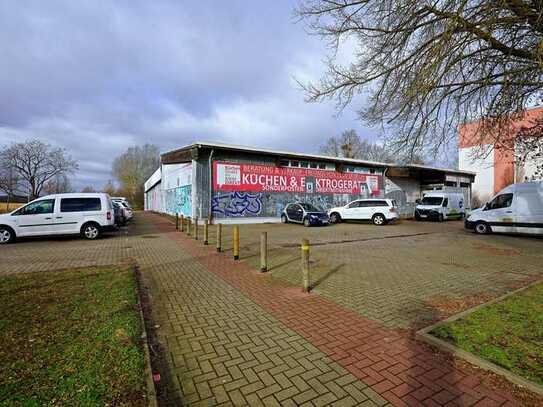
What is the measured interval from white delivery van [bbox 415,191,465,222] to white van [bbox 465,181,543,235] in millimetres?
8280

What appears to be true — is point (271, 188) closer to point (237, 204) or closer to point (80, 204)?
point (237, 204)

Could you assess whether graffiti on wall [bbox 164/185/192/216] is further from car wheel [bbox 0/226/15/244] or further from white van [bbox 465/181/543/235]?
white van [bbox 465/181/543/235]

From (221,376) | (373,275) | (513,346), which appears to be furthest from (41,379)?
(373,275)

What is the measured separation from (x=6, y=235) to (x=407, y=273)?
14.5 metres

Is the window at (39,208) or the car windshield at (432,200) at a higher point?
the car windshield at (432,200)

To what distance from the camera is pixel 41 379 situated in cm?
265

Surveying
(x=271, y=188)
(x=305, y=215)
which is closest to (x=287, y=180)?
(x=271, y=188)

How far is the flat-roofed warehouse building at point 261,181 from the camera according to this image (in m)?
18.7

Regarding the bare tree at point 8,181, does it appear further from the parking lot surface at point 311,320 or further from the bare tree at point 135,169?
the parking lot surface at point 311,320

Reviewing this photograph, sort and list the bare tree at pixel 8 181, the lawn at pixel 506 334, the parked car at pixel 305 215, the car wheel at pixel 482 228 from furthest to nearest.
Result: the bare tree at pixel 8 181
the parked car at pixel 305 215
the car wheel at pixel 482 228
the lawn at pixel 506 334

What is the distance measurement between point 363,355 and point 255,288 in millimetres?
2772

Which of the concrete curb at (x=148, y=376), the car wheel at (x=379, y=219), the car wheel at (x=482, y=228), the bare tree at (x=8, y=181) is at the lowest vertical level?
the concrete curb at (x=148, y=376)

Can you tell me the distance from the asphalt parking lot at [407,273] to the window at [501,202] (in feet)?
10.8

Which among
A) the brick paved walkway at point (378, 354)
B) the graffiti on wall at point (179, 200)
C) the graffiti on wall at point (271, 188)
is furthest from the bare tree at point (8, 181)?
the brick paved walkway at point (378, 354)
